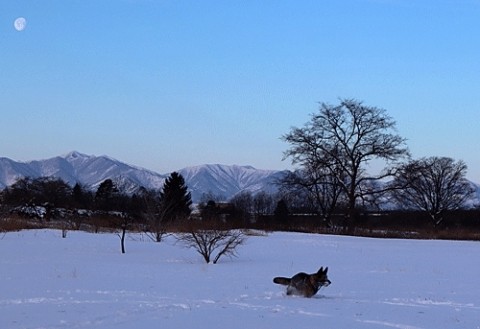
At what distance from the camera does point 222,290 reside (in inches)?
433

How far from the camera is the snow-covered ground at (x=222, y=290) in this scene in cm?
750

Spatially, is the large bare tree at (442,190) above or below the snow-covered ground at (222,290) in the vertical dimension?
above

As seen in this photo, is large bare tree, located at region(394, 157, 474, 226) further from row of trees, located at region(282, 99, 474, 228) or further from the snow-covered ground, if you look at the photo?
the snow-covered ground

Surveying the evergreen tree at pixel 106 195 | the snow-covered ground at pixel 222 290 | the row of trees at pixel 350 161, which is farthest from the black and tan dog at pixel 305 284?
the evergreen tree at pixel 106 195

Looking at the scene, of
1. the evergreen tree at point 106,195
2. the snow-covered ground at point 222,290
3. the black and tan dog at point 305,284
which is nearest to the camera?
the snow-covered ground at point 222,290

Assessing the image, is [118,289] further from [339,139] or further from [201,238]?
[339,139]

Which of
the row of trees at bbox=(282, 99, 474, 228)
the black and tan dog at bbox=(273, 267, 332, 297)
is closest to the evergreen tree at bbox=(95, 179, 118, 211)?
the row of trees at bbox=(282, 99, 474, 228)

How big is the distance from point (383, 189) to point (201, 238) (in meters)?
28.0

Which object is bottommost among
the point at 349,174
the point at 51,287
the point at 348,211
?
the point at 51,287

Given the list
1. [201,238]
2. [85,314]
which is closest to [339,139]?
[201,238]

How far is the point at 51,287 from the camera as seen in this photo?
433 inches

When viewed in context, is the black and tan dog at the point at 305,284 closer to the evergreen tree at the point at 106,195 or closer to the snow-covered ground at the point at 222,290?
the snow-covered ground at the point at 222,290

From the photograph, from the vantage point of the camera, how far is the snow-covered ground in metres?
7.50

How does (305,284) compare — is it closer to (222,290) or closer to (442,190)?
(222,290)
